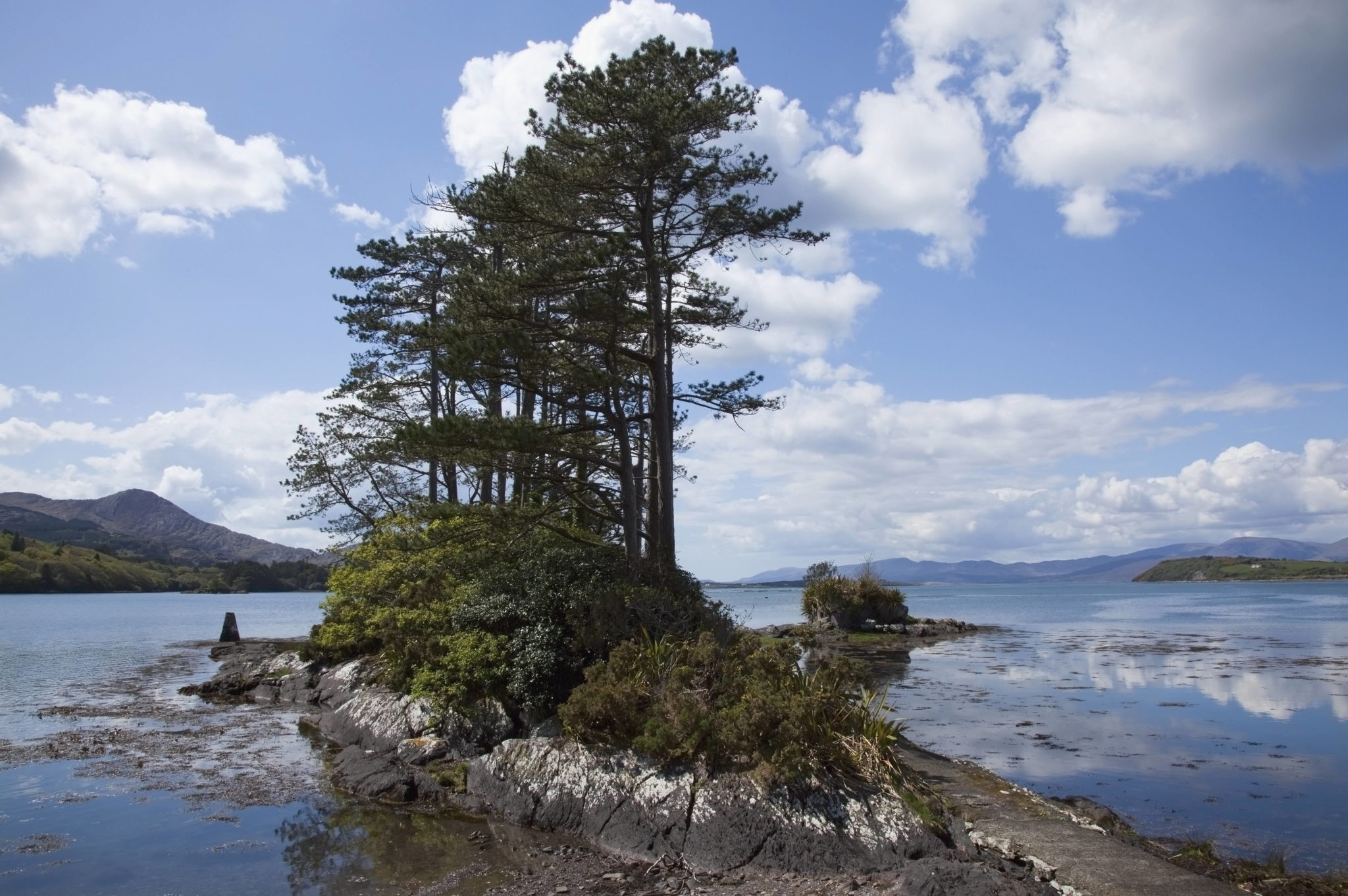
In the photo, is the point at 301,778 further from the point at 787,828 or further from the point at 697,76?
the point at 697,76

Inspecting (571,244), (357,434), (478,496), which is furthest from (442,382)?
(571,244)

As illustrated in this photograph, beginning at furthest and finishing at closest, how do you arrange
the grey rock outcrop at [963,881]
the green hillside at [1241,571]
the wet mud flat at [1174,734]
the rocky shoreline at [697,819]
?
the green hillside at [1241,571]
the wet mud flat at [1174,734]
the rocky shoreline at [697,819]
the grey rock outcrop at [963,881]

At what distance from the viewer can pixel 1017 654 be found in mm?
32312

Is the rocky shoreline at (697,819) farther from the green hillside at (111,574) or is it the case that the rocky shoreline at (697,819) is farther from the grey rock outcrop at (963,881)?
the green hillside at (111,574)

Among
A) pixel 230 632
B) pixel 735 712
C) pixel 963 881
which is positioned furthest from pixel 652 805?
pixel 230 632

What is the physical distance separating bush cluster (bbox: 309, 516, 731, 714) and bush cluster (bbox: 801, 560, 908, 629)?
25.4m

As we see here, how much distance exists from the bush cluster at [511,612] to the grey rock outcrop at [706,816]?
1991 millimetres

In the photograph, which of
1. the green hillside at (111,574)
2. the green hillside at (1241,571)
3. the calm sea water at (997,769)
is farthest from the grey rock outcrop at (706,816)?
the green hillside at (1241,571)

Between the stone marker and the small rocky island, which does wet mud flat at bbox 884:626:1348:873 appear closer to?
the small rocky island

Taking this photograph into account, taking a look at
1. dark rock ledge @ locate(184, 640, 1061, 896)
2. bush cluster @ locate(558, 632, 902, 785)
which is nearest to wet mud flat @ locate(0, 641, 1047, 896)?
dark rock ledge @ locate(184, 640, 1061, 896)

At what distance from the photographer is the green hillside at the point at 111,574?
357 feet

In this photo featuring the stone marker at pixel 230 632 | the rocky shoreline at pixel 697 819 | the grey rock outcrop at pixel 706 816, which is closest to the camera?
the rocky shoreline at pixel 697 819

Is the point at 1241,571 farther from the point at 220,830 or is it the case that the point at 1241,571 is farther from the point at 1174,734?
the point at 220,830

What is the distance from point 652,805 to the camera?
9.81m
